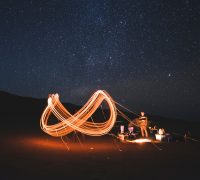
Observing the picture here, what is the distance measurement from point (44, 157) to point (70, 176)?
10.6 ft

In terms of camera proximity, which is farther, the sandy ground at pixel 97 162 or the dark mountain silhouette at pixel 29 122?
the dark mountain silhouette at pixel 29 122

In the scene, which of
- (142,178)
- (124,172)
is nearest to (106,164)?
(124,172)

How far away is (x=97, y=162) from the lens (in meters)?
11.6

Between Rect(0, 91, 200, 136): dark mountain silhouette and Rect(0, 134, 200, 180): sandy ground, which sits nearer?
Rect(0, 134, 200, 180): sandy ground

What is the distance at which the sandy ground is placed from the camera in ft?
31.6

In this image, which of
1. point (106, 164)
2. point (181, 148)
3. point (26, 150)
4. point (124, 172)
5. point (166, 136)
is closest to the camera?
point (124, 172)

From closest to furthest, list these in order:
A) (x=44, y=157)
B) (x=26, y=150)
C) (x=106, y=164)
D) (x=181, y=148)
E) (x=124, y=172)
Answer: (x=124, y=172) < (x=106, y=164) < (x=44, y=157) < (x=26, y=150) < (x=181, y=148)

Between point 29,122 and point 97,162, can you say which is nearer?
point 97,162

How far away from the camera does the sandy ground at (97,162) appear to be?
962cm

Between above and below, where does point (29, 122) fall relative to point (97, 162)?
above

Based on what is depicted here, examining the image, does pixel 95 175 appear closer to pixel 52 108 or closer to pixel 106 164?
pixel 106 164

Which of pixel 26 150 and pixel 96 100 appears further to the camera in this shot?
pixel 96 100

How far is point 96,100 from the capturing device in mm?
16766

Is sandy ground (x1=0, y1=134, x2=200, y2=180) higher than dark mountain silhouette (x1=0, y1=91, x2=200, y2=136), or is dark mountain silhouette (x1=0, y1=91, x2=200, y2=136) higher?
dark mountain silhouette (x1=0, y1=91, x2=200, y2=136)
